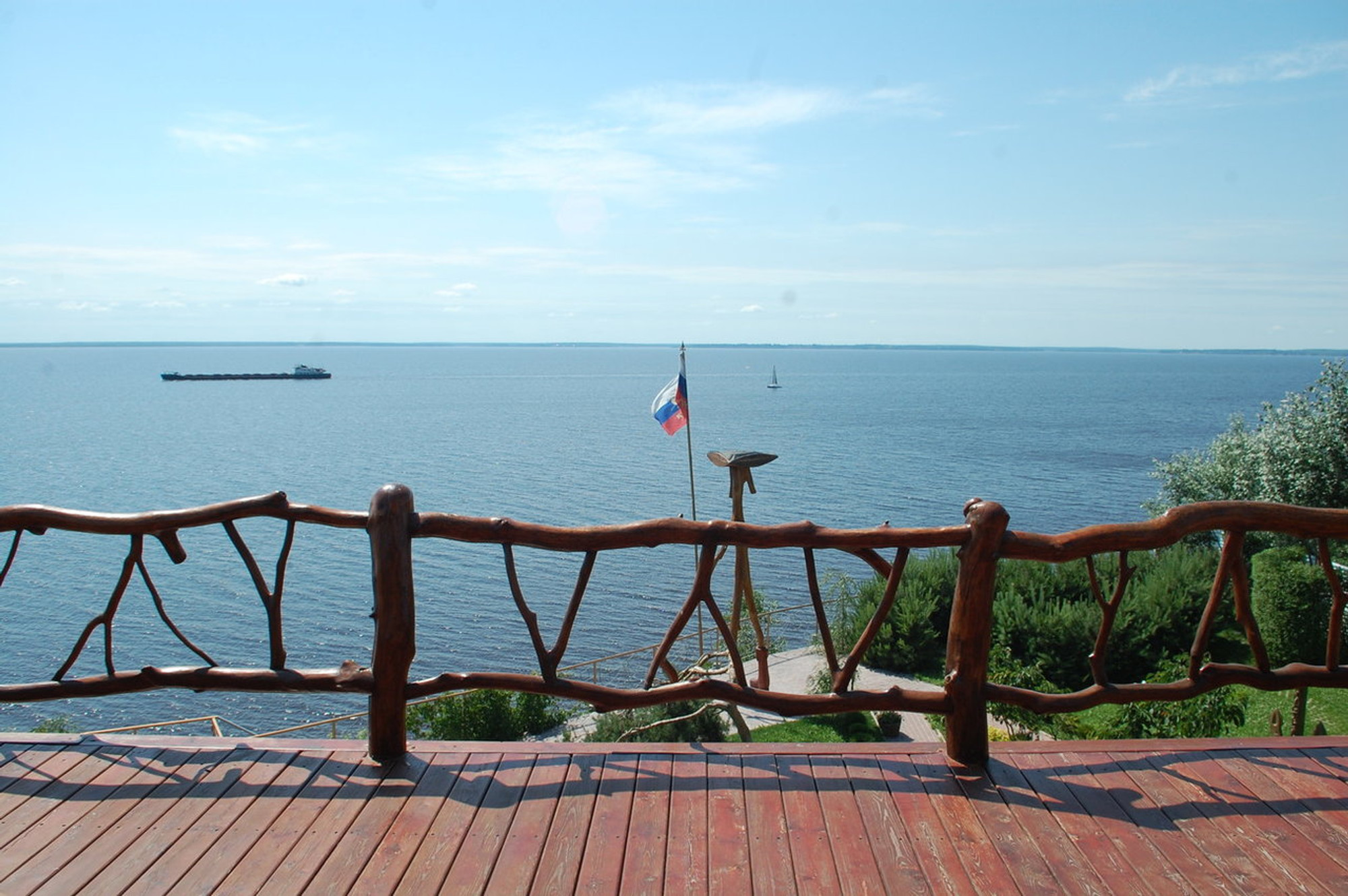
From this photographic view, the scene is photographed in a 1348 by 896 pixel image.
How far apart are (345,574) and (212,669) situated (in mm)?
24415

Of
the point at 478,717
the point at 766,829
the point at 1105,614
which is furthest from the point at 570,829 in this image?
the point at 478,717

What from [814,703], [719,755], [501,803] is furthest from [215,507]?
[814,703]

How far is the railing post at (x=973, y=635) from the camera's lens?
4031mm

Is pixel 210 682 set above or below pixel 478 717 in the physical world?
above

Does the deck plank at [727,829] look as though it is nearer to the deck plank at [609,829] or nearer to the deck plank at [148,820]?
the deck plank at [609,829]

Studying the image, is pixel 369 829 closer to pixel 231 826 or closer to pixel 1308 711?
pixel 231 826

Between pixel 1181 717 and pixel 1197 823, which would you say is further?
pixel 1181 717

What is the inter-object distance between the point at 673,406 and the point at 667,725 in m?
4.85

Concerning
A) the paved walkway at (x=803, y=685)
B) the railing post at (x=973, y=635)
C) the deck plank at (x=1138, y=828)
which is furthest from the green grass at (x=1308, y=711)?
the railing post at (x=973, y=635)

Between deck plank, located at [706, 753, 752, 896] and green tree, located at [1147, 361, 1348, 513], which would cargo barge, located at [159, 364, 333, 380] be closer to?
green tree, located at [1147, 361, 1348, 513]

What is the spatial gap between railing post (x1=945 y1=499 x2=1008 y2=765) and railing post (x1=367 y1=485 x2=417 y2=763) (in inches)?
90.3

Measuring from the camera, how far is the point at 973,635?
4.14 meters

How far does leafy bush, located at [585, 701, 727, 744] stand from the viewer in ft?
40.0

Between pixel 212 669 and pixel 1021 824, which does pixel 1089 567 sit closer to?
pixel 1021 824
